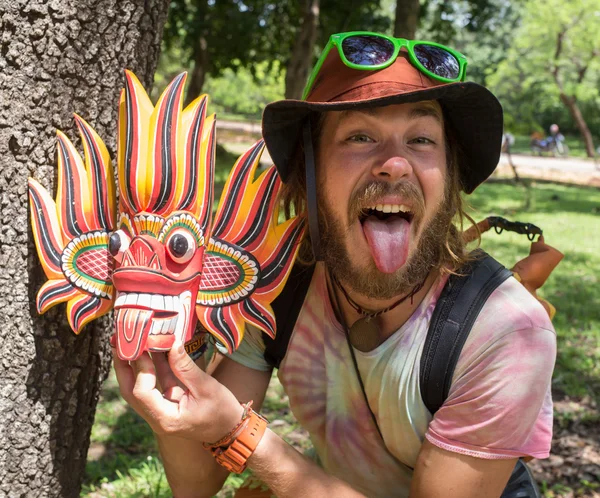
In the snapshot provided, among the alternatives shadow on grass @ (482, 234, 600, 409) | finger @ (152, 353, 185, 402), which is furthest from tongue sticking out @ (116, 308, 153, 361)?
shadow on grass @ (482, 234, 600, 409)

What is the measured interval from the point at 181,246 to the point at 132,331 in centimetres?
25

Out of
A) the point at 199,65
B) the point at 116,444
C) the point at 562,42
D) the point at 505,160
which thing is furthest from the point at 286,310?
the point at 505,160

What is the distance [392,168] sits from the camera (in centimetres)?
166

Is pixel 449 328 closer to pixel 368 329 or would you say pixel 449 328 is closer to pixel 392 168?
pixel 368 329

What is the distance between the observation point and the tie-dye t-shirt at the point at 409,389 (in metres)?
1.64

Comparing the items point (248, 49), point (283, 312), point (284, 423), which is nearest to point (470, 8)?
point (248, 49)

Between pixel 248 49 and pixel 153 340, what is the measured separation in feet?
37.2

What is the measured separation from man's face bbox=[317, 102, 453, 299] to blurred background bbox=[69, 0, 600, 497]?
60 cm

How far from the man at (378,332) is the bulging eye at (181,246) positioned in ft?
0.84

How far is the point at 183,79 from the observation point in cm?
173

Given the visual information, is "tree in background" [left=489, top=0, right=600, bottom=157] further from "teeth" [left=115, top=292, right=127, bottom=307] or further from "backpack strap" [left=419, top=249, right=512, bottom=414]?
"teeth" [left=115, top=292, right=127, bottom=307]

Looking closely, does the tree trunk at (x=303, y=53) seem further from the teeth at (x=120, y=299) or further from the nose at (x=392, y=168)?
the teeth at (x=120, y=299)

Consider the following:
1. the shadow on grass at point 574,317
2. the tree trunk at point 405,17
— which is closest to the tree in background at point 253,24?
the tree trunk at point 405,17

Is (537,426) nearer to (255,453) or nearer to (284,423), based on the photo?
(255,453)
